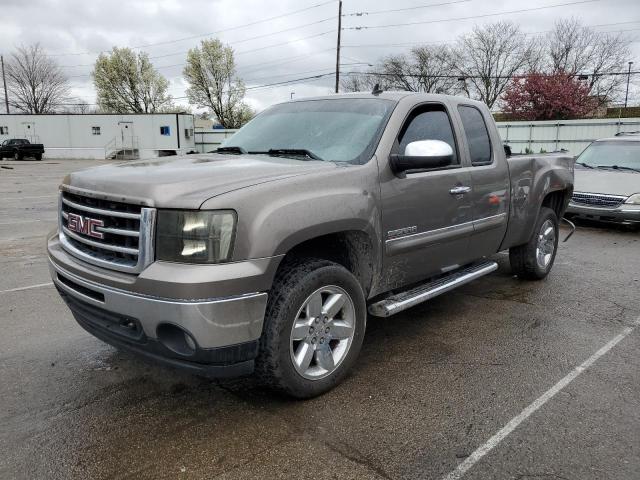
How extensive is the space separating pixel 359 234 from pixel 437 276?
1.23 meters

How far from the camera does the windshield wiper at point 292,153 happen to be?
3626 millimetres

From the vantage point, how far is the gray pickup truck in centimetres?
262

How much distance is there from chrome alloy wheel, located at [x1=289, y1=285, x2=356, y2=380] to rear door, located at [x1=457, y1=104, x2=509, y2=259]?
1625 mm

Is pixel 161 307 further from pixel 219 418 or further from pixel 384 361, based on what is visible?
pixel 384 361

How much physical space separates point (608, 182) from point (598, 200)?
48 centimetres

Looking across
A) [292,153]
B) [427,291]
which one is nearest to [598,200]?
[427,291]

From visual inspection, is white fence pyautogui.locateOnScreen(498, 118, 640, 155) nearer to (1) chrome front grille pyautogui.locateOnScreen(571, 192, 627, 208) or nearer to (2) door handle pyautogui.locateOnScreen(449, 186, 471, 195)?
(1) chrome front grille pyautogui.locateOnScreen(571, 192, 627, 208)

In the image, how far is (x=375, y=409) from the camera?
10.2 ft

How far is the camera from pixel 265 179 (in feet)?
9.50

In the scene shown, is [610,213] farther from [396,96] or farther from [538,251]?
[396,96]

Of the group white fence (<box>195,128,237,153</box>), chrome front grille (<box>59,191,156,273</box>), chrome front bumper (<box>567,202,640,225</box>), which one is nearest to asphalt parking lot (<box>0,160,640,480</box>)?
chrome front grille (<box>59,191,156,273</box>)

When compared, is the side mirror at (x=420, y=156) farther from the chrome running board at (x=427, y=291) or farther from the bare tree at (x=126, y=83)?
the bare tree at (x=126, y=83)

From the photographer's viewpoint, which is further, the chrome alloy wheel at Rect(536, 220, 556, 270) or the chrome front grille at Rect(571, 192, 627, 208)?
the chrome front grille at Rect(571, 192, 627, 208)

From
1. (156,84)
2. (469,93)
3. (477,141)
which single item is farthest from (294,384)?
(156,84)
